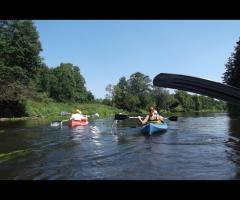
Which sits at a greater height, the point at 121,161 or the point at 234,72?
the point at 234,72

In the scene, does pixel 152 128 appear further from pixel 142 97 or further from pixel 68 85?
pixel 142 97

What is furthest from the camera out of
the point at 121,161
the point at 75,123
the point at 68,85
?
the point at 68,85

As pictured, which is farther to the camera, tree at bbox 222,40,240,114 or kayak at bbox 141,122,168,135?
tree at bbox 222,40,240,114

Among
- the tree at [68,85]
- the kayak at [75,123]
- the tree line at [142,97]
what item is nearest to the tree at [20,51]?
the kayak at [75,123]

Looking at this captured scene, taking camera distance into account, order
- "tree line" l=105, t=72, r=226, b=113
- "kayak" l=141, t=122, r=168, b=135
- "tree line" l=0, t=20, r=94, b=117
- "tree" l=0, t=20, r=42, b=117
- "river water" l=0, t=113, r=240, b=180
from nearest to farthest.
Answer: "river water" l=0, t=113, r=240, b=180 < "kayak" l=141, t=122, r=168, b=135 < "tree line" l=0, t=20, r=94, b=117 < "tree" l=0, t=20, r=42, b=117 < "tree line" l=105, t=72, r=226, b=113

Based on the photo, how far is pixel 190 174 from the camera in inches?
409

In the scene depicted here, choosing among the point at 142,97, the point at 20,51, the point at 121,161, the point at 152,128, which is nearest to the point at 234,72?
the point at 20,51

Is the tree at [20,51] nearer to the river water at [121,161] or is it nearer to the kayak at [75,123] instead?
the kayak at [75,123]

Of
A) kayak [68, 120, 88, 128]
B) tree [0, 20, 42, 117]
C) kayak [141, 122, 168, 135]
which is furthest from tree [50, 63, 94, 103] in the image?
kayak [141, 122, 168, 135]

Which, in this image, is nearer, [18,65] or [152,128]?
[152,128]

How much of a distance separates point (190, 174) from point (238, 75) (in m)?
53.2

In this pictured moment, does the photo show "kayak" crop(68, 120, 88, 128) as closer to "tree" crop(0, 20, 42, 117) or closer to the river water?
the river water
